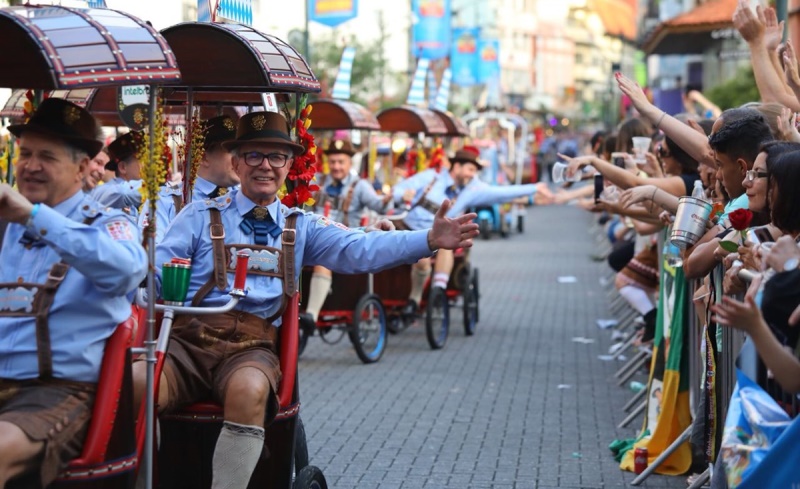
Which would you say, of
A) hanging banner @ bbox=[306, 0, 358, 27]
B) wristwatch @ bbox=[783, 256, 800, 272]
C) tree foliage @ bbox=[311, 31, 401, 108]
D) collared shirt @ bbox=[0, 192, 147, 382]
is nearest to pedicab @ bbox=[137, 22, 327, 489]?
collared shirt @ bbox=[0, 192, 147, 382]

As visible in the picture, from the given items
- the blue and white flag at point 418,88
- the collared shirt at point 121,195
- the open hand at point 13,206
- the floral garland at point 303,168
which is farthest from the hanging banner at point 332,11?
the open hand at point 13,206

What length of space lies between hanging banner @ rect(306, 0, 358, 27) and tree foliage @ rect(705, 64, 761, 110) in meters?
6.40

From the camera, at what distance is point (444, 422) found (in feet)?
30.3

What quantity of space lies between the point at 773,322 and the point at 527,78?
100857 millimetres

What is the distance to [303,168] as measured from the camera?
660 centimetres

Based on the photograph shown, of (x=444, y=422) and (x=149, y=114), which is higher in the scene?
(x=149, y=114)

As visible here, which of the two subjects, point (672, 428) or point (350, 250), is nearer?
point (350, 250)

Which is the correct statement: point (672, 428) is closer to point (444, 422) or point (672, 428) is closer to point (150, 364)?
point (444, 422)

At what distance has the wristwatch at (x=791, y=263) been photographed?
13.9 ft

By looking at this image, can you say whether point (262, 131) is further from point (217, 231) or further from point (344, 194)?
point (344, 194)

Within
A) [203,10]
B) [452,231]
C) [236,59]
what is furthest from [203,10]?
[452,231]

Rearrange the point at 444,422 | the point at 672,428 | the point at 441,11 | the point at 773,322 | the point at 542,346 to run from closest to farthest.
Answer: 1. the point at 773,322
2. the point at 672,428
3. the point at 444,422
4. the point at 542,346
5. the point at 441,11

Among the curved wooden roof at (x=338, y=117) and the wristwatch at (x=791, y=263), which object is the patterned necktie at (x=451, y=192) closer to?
the curved wooden roof at (x=338, y=117)

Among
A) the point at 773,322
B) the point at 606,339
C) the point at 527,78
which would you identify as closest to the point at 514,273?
the point at 606,339
